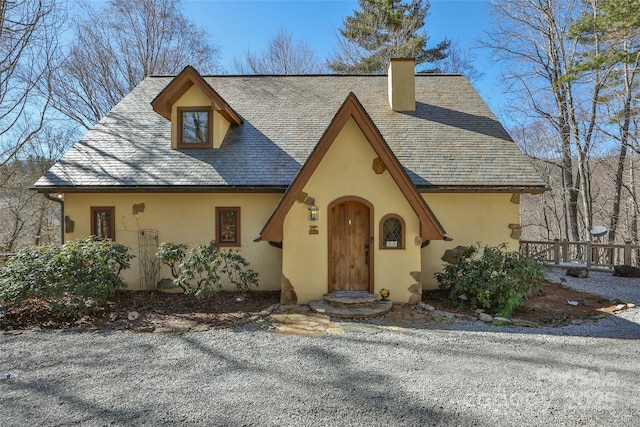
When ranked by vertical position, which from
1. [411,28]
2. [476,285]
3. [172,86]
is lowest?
[476,285]

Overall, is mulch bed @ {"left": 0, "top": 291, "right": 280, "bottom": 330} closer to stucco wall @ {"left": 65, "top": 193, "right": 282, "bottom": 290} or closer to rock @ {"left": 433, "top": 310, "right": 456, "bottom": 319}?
stucco wall @ {"left": 65, "top": 193, "right": 282, "bottom": 290}

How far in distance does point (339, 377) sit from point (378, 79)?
11213 mm

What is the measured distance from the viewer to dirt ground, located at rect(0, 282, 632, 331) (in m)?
6.00

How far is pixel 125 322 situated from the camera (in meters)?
6.09

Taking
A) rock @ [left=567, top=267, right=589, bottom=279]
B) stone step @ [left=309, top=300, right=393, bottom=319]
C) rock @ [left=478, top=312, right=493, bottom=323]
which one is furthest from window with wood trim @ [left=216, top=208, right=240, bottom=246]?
rock @ [left=567, top=267, right=589, bottom=279]

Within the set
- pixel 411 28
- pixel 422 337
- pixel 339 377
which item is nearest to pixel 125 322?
pixel 339 377

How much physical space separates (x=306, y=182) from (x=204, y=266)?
9.12ft

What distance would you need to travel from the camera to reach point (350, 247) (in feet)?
23.9

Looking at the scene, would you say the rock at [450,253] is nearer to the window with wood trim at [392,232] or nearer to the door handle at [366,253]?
the window with wood trim at [392,232]

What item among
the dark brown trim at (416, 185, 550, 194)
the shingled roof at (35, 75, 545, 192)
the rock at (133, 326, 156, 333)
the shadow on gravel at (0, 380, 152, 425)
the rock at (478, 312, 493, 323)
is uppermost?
the shingled roof at (35, 75, 545, 192)

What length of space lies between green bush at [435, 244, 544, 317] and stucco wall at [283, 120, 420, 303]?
46.7 inches

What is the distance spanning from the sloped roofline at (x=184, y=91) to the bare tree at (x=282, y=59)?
1376 centimetres

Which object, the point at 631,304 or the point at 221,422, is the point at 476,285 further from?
the point at 221,422

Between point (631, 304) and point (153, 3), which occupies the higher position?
point (153, 3)
